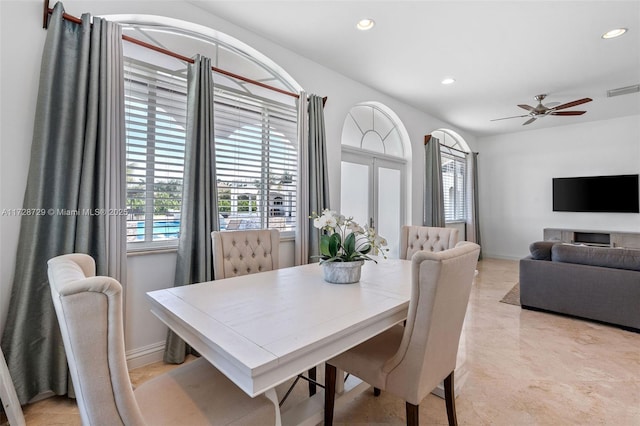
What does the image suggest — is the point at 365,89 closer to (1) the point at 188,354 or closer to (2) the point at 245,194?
(2) the point at 245,194

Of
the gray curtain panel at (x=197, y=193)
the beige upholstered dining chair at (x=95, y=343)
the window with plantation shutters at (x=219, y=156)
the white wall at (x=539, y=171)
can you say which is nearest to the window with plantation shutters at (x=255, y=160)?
the window with plantation shutters at (x=219, y=156)

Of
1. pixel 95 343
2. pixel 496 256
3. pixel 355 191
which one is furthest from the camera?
pixel 496 256

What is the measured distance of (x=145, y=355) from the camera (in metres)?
2.31

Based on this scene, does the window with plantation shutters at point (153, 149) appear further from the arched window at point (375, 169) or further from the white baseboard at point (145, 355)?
the arched window at point (375, 169)

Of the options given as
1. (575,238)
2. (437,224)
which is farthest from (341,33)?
(575,238)

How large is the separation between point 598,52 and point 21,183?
16.4ft

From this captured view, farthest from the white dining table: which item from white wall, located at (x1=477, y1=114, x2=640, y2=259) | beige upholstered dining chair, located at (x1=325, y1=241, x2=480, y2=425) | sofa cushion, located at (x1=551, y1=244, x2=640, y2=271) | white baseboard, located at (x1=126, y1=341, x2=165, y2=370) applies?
white wall, located at (x1=477, y1=114, x2=640, y2=259)

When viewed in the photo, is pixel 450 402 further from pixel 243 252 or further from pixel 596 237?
pixel 596 237

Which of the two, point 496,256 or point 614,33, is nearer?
point 614,33

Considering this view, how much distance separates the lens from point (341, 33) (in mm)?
2844

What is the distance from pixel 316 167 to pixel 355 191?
109 centimetres

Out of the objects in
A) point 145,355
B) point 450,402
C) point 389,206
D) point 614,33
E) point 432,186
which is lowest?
point 145,355

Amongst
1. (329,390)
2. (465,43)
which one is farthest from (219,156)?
(465,43)

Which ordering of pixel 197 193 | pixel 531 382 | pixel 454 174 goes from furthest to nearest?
pixel 454 174 → pixel 197 193 → pixel 531 382
